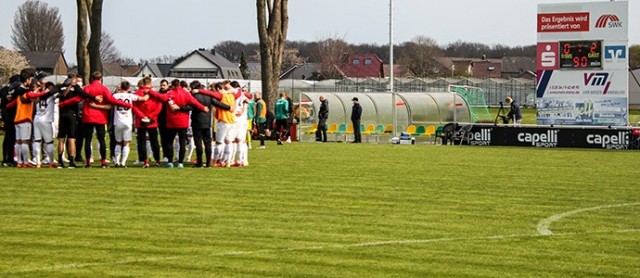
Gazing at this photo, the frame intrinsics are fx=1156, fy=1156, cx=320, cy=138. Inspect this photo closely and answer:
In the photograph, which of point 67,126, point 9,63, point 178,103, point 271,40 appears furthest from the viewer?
point 9,63

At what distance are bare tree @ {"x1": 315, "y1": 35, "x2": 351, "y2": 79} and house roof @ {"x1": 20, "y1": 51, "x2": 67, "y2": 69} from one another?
→ 30.4 meters

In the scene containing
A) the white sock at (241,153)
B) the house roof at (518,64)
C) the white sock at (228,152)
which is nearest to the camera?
the white sock at (228,152)

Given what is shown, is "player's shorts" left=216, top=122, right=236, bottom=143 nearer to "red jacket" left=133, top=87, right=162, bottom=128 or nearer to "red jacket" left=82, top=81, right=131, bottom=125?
"red jacket" left=133, top=87, right=162, bottom=128

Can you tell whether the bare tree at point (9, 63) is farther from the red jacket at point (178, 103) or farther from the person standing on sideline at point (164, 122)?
the red jacket at point (178, 103)

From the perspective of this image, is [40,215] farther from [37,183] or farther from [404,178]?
[404,178]

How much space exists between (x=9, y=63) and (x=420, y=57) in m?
56.5

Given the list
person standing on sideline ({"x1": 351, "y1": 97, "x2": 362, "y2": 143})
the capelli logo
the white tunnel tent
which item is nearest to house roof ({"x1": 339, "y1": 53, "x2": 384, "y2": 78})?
the white tunnel tent

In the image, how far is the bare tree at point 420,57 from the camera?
14038cm

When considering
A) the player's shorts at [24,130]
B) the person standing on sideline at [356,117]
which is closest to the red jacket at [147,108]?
the player's shorts at [24,130]

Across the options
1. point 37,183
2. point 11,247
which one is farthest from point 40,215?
point 37,183

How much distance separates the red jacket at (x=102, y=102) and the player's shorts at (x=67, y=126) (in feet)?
0.75

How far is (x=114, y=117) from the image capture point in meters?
23.1

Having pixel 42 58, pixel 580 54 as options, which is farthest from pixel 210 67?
pixel 580 54

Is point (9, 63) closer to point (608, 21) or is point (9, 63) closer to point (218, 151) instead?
point (608, 21)
